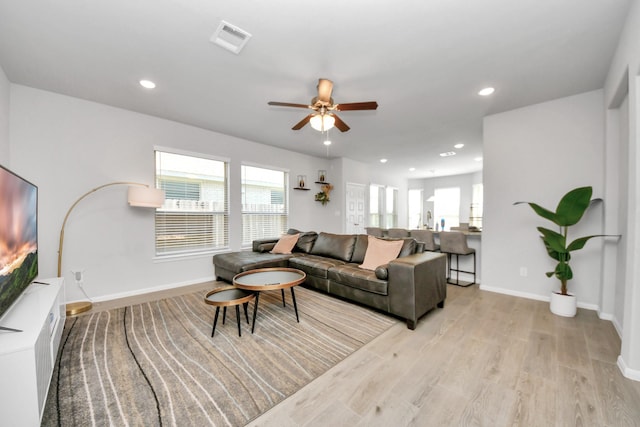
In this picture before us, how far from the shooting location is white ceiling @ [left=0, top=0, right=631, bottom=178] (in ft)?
5.75

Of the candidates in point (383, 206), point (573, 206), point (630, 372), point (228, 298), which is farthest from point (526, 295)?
point (383, 206)

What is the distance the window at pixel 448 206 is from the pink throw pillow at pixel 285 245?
20.6ft

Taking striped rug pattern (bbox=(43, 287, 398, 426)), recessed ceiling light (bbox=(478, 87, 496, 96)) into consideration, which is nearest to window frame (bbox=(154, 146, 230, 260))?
striped rug pattern (bbox=(43, 287, 398, 426))

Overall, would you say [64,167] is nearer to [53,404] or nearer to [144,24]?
[144,24]

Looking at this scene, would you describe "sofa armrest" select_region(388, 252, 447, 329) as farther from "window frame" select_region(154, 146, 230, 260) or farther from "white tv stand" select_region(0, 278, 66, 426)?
"window frame" select_region(154, 146, 230, 260)

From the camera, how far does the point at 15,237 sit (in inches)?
66.2

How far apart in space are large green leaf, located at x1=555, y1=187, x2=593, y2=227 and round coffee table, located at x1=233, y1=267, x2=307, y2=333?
9.81 feet

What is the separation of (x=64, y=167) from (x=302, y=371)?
3.81 m

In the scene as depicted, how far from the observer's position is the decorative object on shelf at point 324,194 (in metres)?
6.14

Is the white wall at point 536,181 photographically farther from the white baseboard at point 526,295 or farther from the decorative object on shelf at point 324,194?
the decorative object on shelf at point 324,194

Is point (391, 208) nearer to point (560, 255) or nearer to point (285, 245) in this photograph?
point (285, 245)

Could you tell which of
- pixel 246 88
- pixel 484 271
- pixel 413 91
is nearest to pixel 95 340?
pixel 246 88

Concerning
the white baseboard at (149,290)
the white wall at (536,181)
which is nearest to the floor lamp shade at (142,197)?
the white baseboard at (149,290)

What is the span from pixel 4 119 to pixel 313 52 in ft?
11.3
